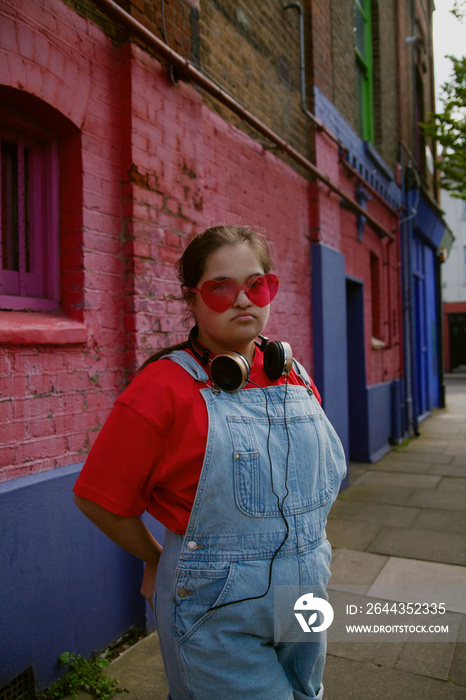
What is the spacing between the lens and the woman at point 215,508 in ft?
4.66

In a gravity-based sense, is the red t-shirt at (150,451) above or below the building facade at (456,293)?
below

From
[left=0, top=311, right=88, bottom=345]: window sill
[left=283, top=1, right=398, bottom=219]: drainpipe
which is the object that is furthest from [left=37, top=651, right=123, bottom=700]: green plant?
[left=283, top=1, right=398, bottom=219]: drainpipe

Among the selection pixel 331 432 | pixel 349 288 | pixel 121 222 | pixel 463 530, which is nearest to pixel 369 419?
pixel 349 288

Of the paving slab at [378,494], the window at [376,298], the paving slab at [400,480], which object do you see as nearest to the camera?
the paving slab at [378,494]

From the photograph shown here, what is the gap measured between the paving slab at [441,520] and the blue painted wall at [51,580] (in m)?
3.05

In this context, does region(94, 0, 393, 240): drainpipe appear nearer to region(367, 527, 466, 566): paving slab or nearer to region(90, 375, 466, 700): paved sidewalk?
region(90, 375, 466, 700): paved sidewalk

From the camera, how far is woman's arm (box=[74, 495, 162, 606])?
1.48 metres

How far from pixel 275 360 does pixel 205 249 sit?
1.29ft

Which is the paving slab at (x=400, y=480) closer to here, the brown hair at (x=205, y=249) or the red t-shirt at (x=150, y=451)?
the brown hair at (x=205, y=249)

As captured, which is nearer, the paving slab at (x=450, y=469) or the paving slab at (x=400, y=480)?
the paving slab at (x=400, y=480)

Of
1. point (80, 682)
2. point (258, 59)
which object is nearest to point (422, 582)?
point (80, 682)

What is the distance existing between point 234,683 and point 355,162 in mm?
7334

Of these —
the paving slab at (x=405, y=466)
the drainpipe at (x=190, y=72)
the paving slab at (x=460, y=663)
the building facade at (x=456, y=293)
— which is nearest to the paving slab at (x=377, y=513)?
the paving slab at (x=405, y=466)

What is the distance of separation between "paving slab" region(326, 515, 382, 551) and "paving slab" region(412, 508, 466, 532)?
411mm
